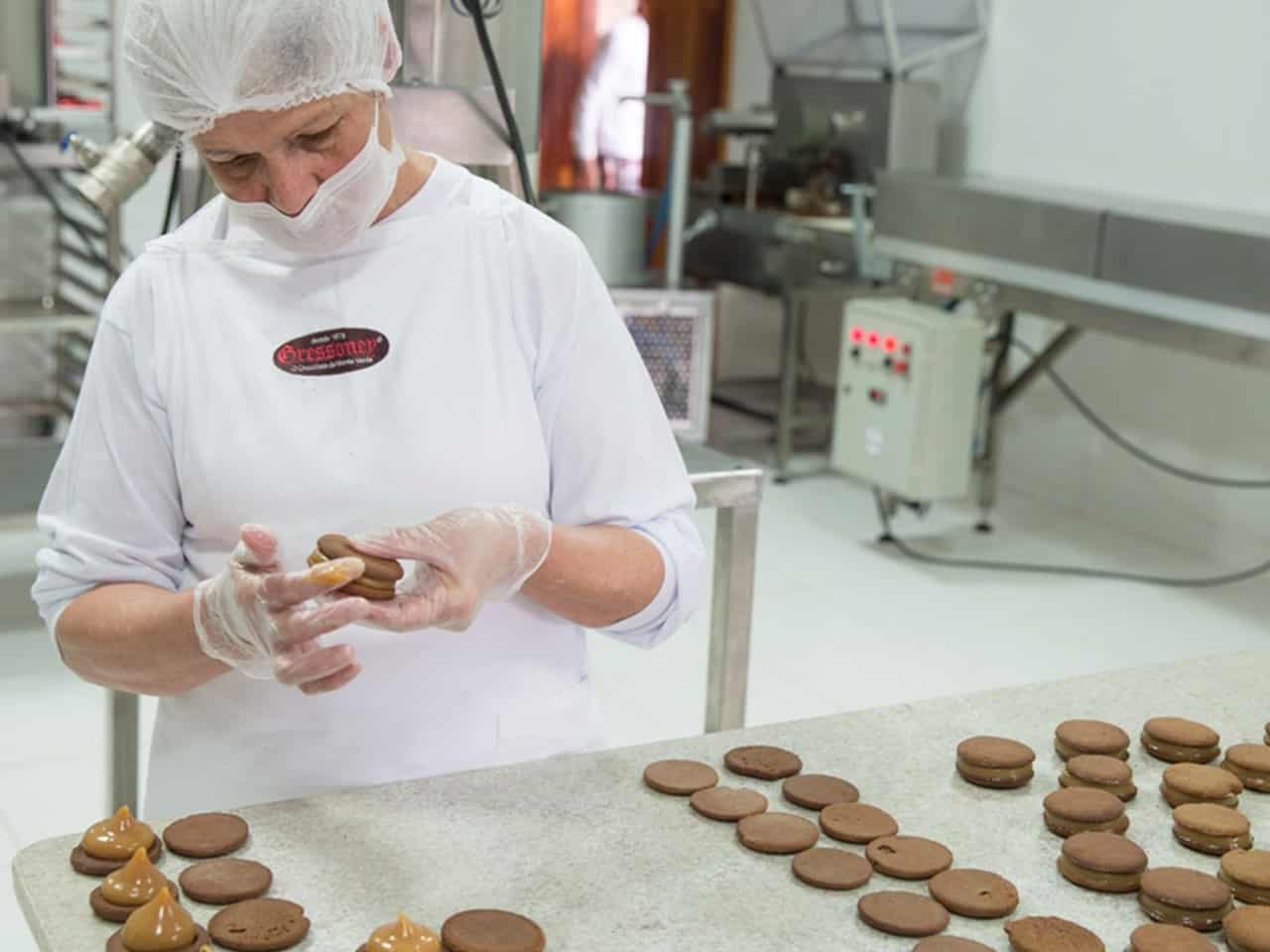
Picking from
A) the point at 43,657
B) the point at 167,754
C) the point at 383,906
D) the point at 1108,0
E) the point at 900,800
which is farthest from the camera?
the point at 1108,0

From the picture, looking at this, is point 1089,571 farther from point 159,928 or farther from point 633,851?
point 159,928

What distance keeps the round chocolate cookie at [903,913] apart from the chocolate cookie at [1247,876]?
222mm

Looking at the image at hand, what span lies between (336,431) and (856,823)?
0.52 metres

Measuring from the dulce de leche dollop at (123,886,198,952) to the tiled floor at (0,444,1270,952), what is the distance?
1.55m

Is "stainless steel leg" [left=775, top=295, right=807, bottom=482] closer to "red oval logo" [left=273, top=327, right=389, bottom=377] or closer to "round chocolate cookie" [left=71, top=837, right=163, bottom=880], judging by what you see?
"red oval logo" [left=273, top=327, right=389, bottom=377]

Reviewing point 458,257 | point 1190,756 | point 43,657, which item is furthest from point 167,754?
point 43,657

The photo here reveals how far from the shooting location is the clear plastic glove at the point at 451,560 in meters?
1.16

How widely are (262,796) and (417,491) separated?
12.0 inches

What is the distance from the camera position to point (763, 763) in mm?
1354

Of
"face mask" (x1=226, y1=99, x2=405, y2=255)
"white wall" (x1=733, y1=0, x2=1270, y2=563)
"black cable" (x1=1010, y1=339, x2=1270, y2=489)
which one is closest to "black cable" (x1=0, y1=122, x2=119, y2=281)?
"black cable" (x1=1010, y1=339, x2=1270, y2=489)

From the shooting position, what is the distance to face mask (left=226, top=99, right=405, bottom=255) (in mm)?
1305

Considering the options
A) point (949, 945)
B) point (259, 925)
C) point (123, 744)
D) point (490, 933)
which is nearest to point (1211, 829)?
point (949, 945)

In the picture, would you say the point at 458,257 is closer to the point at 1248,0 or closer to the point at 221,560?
the point at 221,560

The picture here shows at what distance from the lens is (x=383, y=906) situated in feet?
3.64
